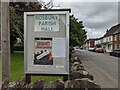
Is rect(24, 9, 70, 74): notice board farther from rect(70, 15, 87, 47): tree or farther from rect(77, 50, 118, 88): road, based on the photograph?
rect(70, 15, 87, 47): tree

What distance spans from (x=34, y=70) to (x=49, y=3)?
16.3 meters

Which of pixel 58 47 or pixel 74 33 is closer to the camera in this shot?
pixel 58 47

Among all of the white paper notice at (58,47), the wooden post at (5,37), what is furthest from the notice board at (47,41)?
the wooden post at (5,37)

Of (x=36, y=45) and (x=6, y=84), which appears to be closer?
(x=6, y=84)

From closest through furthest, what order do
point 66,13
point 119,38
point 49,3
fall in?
1. point 66,13
2. point 49,3
3. point 119,38

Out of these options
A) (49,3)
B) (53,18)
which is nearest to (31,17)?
(53,18)

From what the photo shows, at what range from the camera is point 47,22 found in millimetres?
5797

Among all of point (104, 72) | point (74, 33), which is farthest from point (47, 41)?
point (74, 33)

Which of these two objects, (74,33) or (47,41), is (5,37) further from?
(74,33)

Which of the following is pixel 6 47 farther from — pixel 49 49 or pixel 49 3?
pixel 49 3

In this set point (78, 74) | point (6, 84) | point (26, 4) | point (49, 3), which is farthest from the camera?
point (26, 4)

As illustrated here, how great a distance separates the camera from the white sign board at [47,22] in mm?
5770

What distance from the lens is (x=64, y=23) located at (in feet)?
19.0

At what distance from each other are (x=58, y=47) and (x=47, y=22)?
702 mm
